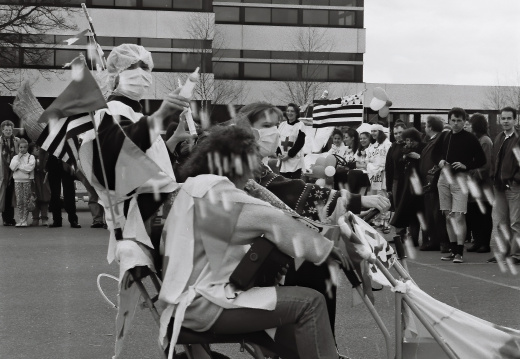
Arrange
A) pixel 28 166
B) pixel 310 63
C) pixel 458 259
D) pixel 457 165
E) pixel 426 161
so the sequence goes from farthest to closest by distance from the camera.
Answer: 1. pixel 310 63
2. pixel 28 166
3. pixel 426 161
4. pixel 457 165
5. pixel 458 259

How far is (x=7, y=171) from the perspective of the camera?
17734 mm

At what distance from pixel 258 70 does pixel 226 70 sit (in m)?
2.13

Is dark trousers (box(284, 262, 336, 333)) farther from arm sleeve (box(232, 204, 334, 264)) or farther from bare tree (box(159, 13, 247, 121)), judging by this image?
bare tree (box(159, 13, 247, 121))

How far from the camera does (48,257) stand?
39.6ft

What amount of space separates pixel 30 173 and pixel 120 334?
44.7 feet

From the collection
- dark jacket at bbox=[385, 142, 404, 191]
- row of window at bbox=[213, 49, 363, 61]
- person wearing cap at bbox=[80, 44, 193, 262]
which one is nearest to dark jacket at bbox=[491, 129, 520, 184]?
dark jacket at bbox=[385, 142, 404, 191]

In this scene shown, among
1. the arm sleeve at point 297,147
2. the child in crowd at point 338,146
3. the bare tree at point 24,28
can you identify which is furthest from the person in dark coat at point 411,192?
the bare tree at point 24,28

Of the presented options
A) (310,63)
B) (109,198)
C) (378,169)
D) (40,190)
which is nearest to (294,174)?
(378,169)

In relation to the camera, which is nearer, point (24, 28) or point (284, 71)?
point (24, 28)

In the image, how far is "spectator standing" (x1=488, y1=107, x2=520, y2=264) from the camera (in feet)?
37.8

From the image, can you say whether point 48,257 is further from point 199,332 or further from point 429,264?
point 199,332

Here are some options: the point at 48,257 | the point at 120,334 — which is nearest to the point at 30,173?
the point at 48,257

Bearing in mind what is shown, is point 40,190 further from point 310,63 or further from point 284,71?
point 284,71

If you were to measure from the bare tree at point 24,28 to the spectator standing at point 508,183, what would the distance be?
85.4 feet
